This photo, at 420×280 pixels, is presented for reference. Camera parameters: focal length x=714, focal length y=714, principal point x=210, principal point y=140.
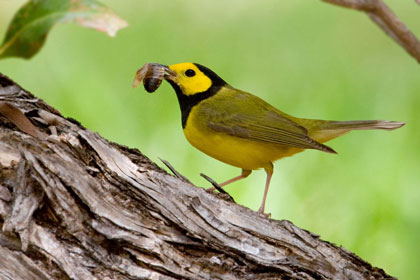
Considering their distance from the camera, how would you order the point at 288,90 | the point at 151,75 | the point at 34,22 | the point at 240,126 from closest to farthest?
the point at 34,22
the point at 151,75
the point at 240,126
the point at 288,90

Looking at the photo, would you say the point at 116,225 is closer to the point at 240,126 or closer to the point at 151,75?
the point at 151,75

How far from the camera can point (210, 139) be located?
4.13 m

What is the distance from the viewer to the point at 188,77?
4480 mm

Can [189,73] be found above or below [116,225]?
above

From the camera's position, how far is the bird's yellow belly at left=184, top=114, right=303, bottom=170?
408cm

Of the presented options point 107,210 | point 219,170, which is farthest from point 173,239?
point 219,170

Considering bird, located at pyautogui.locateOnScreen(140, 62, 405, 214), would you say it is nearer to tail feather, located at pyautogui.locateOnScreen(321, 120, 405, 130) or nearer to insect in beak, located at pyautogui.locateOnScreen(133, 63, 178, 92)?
tail feather, located at pyautogui.locateOnScreen(321, 120, 405, 130)

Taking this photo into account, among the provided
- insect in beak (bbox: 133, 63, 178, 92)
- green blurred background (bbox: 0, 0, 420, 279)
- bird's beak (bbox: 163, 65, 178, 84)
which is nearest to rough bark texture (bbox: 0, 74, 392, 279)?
insect in beak (bbox: 133, 63, 178, 92)

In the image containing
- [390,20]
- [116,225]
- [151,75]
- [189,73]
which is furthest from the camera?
[189,73]

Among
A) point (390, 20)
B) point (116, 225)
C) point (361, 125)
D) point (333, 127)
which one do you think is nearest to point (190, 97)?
point (333, 127)

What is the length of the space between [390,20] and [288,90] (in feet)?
8.38

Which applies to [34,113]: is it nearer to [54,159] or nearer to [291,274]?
[54,159]

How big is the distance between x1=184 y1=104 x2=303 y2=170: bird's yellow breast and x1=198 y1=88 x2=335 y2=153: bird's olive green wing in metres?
0.03

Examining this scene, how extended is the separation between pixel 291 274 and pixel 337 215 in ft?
8.50
